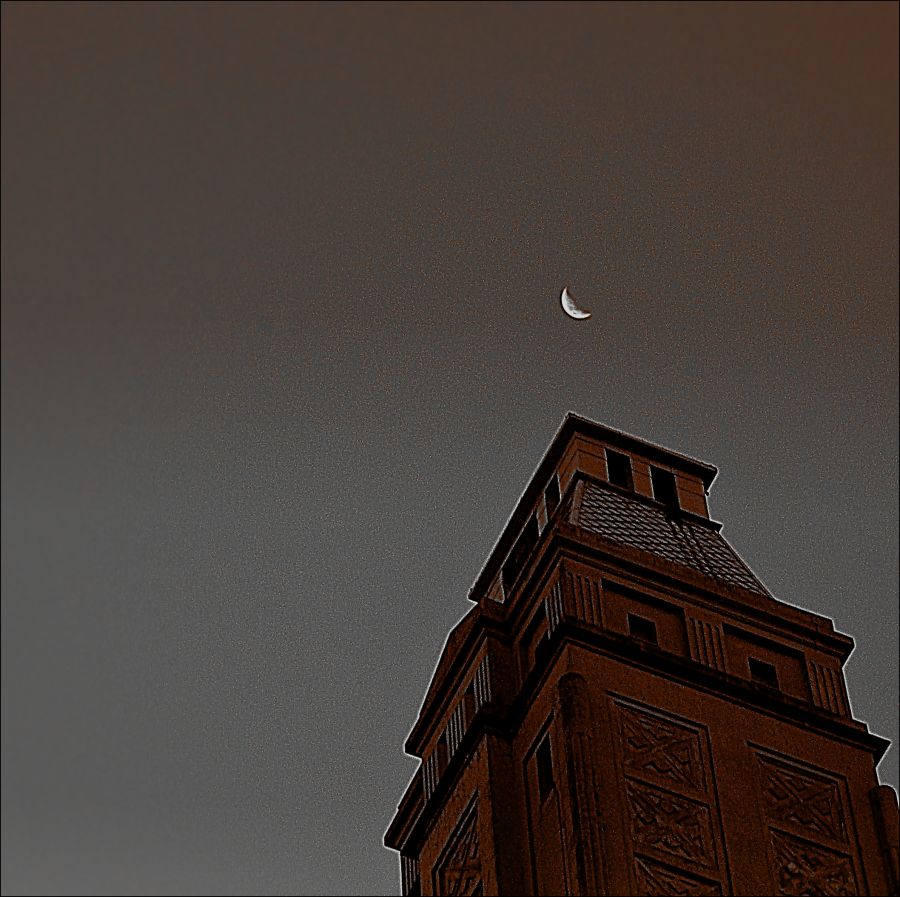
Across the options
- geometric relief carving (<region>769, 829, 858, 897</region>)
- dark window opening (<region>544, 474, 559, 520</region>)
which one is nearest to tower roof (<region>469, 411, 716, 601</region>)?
dark window opening (<region>544, 474, 559, 520</region>)

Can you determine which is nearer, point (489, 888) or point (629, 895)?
point (629, 895)

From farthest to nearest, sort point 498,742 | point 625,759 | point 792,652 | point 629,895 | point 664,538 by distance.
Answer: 1. point 664,538
2. point 792,652
3. point 498,742
4. point 625,759
5. point 629,895

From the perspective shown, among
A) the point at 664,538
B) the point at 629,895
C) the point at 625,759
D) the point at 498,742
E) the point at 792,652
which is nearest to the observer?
the point at 629,895

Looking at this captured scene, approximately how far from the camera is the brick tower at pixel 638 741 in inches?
1898

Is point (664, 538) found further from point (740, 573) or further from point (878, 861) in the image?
→ point (878, 861)

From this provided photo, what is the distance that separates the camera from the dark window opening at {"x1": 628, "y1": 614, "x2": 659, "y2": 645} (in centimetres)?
5394

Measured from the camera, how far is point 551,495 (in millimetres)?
64750

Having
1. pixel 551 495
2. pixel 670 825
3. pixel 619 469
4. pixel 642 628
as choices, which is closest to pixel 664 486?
pixel 619 469

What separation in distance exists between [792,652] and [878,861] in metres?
7.05

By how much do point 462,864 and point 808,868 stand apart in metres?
8.33

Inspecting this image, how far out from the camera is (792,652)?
5606 cm

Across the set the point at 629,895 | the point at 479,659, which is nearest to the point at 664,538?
the point at 479,659

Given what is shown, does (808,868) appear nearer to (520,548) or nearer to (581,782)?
(581,782)

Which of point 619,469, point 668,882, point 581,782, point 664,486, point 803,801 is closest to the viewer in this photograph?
point 668,882
